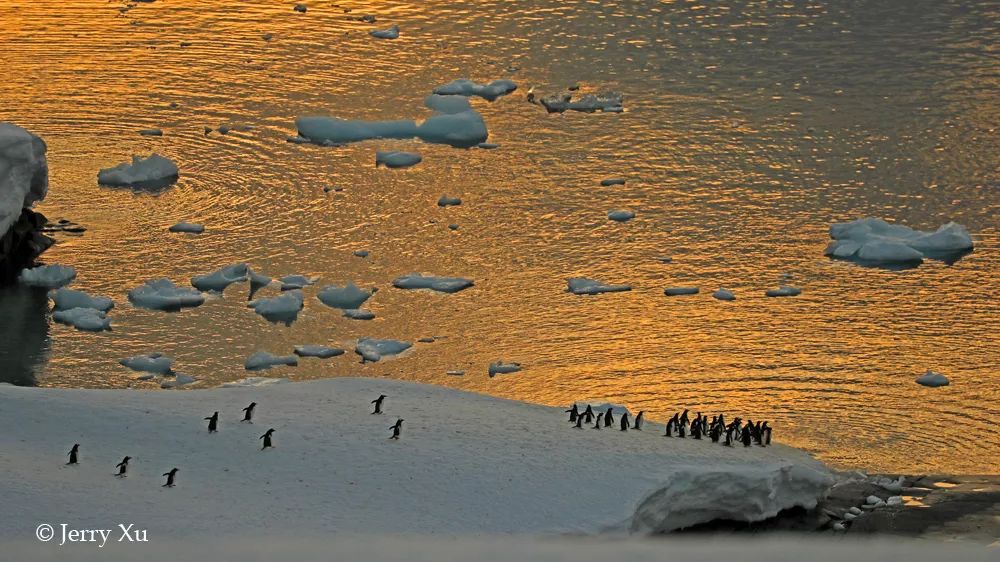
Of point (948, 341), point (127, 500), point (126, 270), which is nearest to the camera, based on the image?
point (127, 500)

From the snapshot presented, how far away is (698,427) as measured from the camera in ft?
75.7

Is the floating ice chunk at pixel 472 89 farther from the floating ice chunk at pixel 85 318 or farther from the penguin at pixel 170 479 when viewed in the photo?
the penguin at pixel 170 479

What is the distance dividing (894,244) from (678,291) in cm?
473

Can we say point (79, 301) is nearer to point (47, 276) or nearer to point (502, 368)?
point (47, 276)

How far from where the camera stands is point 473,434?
21734 millimetres

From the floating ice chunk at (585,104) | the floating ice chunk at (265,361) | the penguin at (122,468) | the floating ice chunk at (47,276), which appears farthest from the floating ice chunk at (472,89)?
the penguin at (122,468)

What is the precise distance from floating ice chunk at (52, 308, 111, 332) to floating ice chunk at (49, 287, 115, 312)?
0.18 m

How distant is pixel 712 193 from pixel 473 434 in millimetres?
15022

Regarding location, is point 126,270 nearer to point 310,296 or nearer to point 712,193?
point 310,296

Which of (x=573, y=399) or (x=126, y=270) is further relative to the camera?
(x=126, y=270)

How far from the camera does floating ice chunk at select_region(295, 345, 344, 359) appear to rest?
27.5 meters

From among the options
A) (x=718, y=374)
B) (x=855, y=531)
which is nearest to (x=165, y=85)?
(x=718, y=374)

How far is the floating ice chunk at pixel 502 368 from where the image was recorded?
89.2ft

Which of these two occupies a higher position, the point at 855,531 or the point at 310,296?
the point at 855,531
